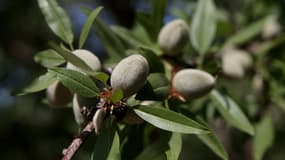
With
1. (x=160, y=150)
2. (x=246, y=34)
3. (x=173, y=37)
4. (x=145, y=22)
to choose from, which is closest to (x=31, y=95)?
(x=246, y=34)

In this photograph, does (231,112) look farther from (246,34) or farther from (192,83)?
(246,34)

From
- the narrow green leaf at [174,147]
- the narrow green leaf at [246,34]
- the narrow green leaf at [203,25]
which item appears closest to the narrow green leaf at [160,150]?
the narrow green leaf at [174,147]

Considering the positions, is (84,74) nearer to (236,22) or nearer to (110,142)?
(110,142)

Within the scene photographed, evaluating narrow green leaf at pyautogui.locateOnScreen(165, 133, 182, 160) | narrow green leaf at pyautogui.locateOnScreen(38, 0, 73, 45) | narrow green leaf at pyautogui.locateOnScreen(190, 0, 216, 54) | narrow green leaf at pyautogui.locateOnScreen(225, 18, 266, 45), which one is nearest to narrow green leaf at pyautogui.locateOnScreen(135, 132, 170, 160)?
narrow green leaf at pyautogui.locateOnScreen(165, 133, 182, 160)

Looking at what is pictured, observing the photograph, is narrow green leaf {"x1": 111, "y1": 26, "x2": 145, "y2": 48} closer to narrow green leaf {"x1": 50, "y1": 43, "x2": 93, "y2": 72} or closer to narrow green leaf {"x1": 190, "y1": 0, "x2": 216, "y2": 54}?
narrow green leaf {"x1": 190, "y1": 0, "x2": 216, "y2": 54}

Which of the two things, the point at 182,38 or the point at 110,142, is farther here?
the point at 182,38

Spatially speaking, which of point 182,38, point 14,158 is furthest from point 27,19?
point 182,38

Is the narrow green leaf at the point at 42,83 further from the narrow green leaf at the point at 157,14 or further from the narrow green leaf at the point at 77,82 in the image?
the narrow green leaf at the point at 157,14
